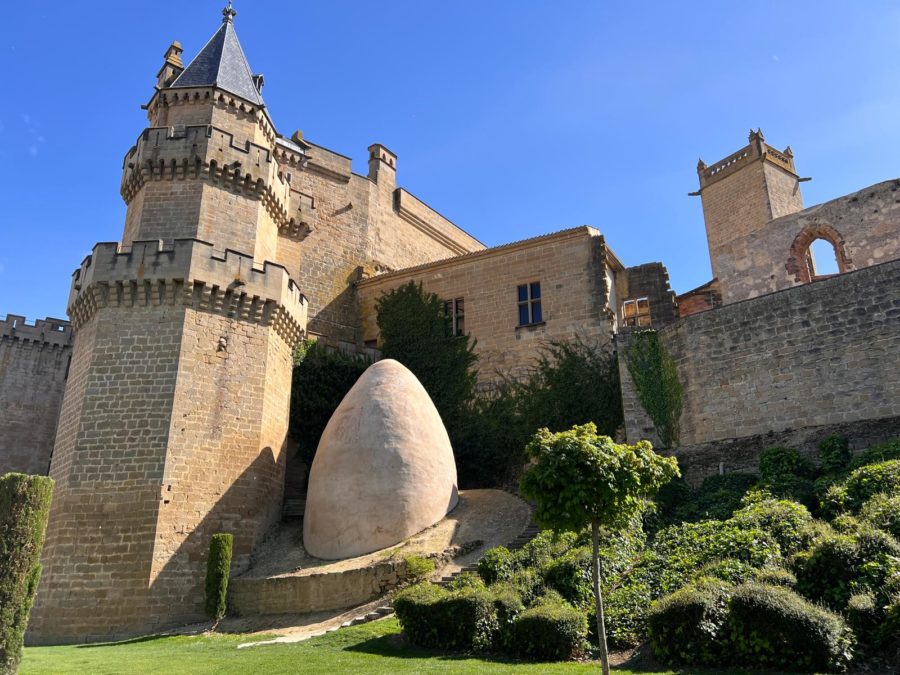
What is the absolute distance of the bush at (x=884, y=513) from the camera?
10773 millimetres

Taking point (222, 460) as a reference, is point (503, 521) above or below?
below

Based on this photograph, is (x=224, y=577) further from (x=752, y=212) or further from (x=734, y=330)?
(x=752, y=212)

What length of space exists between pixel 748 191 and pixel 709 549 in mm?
28018

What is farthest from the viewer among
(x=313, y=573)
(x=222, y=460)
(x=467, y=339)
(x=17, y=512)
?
(x=467, y=339)

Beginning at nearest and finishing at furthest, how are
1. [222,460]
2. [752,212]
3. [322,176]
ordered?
[222,460] → [322,176] → [752,212]

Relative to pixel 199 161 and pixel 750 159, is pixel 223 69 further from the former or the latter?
pixel 750 159

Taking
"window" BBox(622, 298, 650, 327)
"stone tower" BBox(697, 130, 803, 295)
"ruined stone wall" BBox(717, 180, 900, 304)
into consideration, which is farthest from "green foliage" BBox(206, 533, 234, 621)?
"stone tower" BBox(697, 130, 803, 295)

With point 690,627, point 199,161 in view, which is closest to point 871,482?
point 690,627

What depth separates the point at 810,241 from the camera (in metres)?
26.5

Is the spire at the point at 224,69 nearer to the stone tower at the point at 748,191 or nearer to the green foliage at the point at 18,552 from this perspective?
the green foliage at the point at 18,552

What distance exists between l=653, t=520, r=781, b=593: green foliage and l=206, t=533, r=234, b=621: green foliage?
9837 millimetres

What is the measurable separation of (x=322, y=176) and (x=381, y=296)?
623 cm

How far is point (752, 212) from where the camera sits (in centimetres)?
3497

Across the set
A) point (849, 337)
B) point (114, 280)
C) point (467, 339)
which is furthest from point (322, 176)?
point (849, 337)
